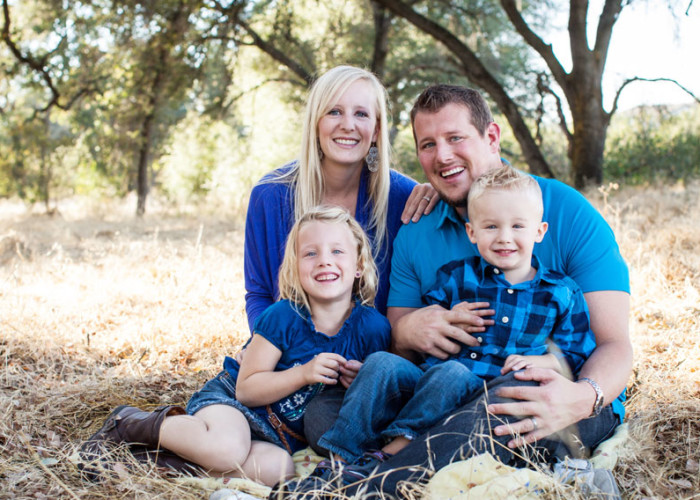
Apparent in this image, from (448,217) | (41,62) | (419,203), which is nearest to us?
(448,217)

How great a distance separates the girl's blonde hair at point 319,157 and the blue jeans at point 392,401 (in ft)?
3.28

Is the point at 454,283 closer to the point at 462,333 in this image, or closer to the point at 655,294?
the point at 462,333

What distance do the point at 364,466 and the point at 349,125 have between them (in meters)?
1.80

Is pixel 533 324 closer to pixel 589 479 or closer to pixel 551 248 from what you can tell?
pixel 551 248

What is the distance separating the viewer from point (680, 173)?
11359 mm

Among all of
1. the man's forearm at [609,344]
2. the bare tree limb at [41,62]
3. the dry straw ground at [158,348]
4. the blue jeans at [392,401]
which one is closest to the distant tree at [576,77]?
the dry straw ground at [158,348]

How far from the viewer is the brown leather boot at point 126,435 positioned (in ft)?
8.58

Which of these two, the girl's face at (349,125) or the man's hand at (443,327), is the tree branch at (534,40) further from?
the man's hand at (443,327)

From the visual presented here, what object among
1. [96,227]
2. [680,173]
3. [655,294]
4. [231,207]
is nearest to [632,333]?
[655,294]

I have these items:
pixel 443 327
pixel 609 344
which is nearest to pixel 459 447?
pixel 443 327

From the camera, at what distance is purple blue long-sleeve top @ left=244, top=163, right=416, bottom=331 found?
351cm

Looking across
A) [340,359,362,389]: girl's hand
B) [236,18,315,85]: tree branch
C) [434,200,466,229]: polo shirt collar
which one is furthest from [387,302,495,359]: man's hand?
[236,18,315,85]: tree branch

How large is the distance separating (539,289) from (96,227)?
10294 millimetres

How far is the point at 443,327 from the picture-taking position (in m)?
2.68
